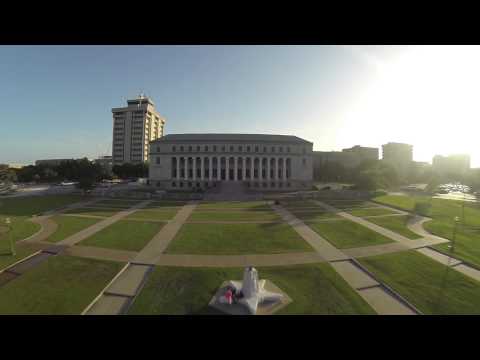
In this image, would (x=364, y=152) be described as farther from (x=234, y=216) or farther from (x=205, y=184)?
(x=234, y=216)

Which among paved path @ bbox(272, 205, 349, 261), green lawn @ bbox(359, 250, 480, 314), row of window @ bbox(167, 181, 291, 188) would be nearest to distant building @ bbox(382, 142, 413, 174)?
row of window @ bbox(167, 181, 291, 188)

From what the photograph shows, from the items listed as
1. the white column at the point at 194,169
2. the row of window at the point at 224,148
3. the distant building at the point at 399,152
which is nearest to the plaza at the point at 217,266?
the white column at the point at 194,169

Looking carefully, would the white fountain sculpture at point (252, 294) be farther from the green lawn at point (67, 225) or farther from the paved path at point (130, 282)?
the green lawn at point (67, 225)

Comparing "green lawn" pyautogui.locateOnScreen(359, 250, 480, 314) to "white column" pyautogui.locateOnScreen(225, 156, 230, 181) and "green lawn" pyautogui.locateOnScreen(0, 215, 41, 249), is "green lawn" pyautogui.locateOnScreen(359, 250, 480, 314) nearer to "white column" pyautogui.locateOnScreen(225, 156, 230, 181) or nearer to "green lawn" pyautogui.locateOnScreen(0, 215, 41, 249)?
"green lawn" pyautogui.locateOnScreen(0, 215, 41, 249)

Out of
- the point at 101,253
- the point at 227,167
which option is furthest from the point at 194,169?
the point at 101,253
